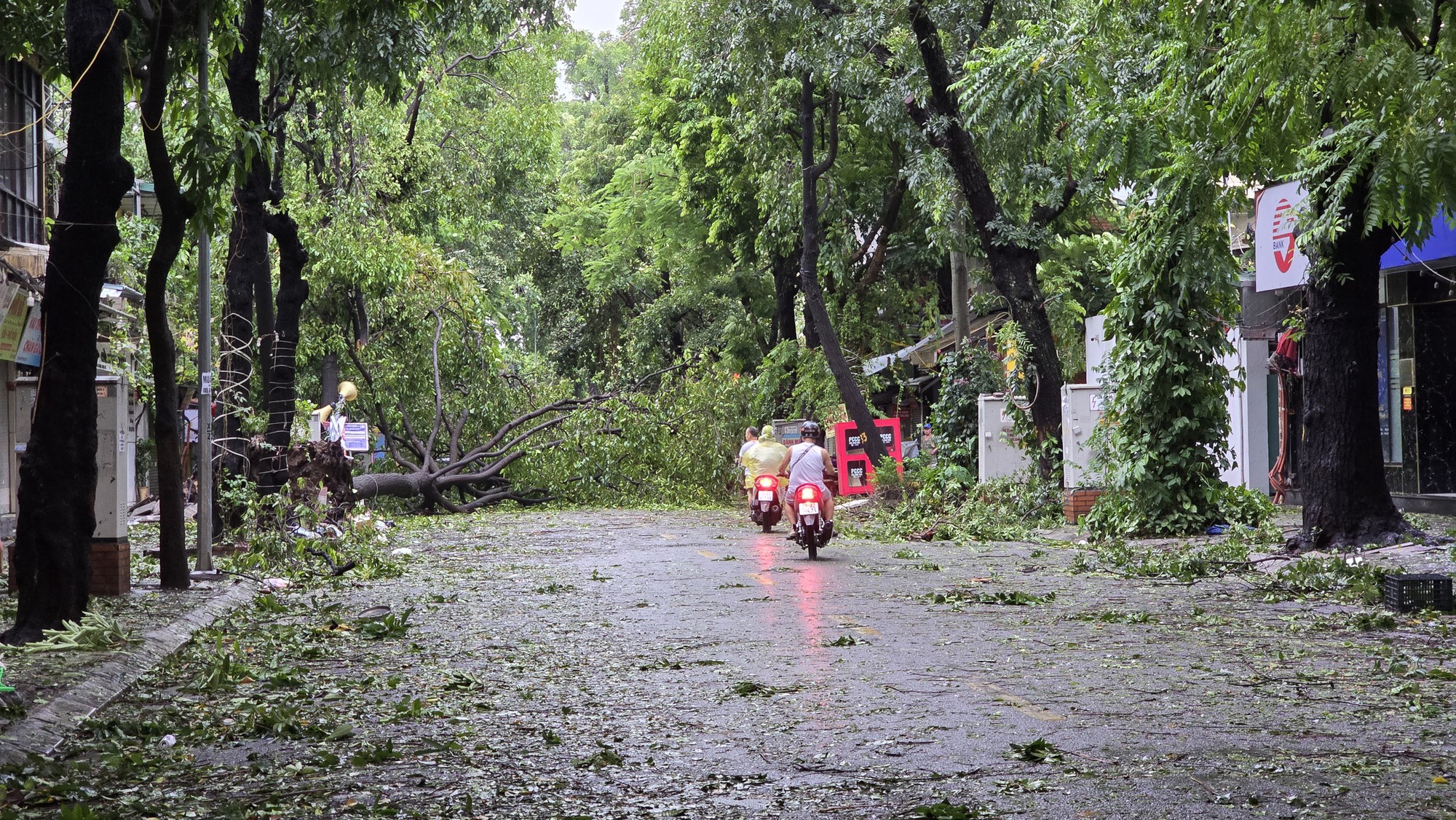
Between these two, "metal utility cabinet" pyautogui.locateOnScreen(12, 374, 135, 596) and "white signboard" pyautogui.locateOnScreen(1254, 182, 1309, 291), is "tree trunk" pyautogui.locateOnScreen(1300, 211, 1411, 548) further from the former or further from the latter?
"metal utility cabinet" pyautogui.locateOnScreen(12, 374, 135, 596)

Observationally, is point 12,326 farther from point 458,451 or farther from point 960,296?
point 960,296

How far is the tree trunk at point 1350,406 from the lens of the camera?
1468cm

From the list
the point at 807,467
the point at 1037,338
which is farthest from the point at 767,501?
the point at 1037,338

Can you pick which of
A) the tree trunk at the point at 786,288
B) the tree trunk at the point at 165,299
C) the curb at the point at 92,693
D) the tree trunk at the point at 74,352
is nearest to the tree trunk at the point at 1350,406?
the curb at the point at 92,693

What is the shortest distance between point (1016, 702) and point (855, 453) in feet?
80.0

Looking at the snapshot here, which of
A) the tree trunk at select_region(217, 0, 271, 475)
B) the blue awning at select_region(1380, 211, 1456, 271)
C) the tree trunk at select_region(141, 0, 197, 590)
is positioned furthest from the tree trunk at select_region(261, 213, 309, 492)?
the blue awning at select_region(1380, 211, 1456, 271)

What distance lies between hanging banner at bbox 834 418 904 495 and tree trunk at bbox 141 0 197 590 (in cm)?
1921

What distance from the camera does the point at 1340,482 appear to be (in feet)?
48.4

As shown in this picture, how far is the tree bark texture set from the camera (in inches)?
893

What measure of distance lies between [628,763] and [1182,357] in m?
14.1

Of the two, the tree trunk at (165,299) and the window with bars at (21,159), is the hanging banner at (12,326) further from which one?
the tree trunk at (165,299)

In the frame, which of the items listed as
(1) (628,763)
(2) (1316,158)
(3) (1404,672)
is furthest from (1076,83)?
(1) (628,763)

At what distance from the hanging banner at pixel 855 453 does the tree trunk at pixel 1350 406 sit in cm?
1630

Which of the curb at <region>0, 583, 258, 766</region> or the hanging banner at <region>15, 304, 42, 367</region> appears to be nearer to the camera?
the curb at <region>0, 583, 258, 766</region>
